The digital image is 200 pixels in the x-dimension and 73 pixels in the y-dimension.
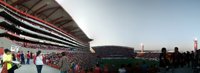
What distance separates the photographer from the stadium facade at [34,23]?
64125 mm

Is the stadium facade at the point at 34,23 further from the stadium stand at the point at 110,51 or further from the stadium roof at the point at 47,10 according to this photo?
the stadium stand at the point at 110,51

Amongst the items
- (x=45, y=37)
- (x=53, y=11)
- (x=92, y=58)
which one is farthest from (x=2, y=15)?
(x=53, y=11)

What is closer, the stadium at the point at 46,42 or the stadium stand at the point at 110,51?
the stadium at the point at 46,42

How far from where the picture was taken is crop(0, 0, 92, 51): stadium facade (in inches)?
2525

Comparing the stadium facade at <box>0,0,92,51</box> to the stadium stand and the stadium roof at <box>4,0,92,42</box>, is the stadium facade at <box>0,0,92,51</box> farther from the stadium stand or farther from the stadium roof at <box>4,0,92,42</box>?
the stadium stand

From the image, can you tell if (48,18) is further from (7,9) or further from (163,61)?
(163,61)

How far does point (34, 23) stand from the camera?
8231 centimetres

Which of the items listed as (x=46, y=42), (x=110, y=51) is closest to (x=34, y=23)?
(x=46, y=42)

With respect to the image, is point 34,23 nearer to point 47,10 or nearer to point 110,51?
point 47,10

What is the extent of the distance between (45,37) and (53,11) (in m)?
10.6

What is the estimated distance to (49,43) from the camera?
9675 centimetres

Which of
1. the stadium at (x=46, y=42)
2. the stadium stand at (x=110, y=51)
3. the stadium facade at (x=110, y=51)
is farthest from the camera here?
the stadium stand at (x=110, y=51)

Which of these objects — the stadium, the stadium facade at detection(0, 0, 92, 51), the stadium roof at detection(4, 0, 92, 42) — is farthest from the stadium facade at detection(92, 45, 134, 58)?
the stadium roof at detection(4, 0, 92, 42)

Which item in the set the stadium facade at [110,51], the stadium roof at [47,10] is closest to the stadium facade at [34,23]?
the stadium roof at [47,10]
